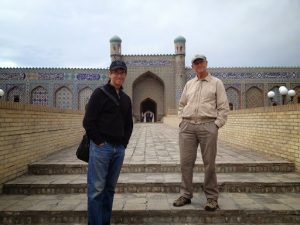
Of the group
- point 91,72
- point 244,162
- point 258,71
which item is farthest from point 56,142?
point 258,71

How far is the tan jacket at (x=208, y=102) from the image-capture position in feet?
10.2

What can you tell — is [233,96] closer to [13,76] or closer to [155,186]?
[13,76]

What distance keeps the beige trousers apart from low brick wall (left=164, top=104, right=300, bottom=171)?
2044mm

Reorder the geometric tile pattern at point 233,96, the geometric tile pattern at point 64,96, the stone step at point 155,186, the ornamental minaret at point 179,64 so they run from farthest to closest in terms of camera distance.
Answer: the geometric tile pattern at point 64,96
the geometric tile pattern at point 233,96
the ornamental minaret at point 179,64
the stone step at point 155,186

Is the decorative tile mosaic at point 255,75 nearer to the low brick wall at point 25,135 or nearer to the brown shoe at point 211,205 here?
the low brick wall at point 25,135

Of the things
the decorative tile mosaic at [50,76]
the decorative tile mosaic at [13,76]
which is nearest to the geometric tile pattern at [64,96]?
the decorative tile mosaic at [50,76]

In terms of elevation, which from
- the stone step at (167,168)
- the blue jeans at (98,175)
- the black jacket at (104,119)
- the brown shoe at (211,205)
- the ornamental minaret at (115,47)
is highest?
the ornamental minaret at (115,47)

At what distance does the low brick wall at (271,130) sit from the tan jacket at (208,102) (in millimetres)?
1999

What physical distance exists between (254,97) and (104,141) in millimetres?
24209

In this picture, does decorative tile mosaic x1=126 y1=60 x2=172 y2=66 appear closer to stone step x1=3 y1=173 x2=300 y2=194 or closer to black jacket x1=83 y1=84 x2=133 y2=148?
stone step x1=3 y1=173 x2=300 y2=194

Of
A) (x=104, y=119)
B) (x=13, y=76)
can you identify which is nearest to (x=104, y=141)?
(x=104, y=119)

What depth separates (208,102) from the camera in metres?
3.14

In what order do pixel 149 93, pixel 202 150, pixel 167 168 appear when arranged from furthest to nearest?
pixel 149 93
pixel 167 168
pixel 202 150

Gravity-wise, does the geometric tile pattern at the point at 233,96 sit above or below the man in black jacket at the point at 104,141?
above
